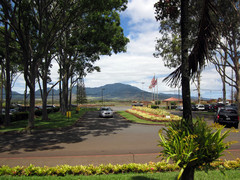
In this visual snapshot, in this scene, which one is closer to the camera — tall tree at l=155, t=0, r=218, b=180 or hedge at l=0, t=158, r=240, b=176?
tall tree at l=155, t=0, r=218, b=180

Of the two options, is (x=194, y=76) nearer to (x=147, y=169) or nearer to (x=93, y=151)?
(x=147, y=169)

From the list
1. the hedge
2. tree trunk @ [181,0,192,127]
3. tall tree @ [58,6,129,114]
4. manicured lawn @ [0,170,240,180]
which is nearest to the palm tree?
tree trunk @ [181,0,192,127]

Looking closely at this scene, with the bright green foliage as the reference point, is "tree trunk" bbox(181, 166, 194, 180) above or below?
below

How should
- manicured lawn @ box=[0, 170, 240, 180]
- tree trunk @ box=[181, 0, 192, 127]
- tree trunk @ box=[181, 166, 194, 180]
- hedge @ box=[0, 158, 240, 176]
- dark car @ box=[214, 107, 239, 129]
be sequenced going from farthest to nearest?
1. dark car @ box=[214, 107, 239, 129]
2. hedge @ box=[0, 158, 240, 176]
3. manicured lawn @ box=[0, 170, 240, 180]
4. tree trunk @ box=[181, 0, 192, 127]
5. tree trunk @ box=[181, 166, 194, 180]

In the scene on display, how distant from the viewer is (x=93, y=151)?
7.72 metres

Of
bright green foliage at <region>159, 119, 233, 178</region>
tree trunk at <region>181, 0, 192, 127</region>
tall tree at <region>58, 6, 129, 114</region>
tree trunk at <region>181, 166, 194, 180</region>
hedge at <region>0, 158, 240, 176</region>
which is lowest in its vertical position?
hedge at <region>0, 158, 240, 176</region>

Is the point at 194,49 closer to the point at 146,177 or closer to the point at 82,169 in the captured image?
the point at 146,177

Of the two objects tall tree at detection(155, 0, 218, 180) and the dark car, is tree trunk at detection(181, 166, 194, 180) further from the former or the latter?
the dark car

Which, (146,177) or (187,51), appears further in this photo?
(146,177)

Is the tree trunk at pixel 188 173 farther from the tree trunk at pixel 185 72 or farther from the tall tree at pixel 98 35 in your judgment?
the tall tree at pixel 98 35

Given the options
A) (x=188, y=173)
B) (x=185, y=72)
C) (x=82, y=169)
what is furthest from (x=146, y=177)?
(x=185, y=72)

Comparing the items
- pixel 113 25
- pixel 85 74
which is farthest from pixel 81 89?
pixel 113 25

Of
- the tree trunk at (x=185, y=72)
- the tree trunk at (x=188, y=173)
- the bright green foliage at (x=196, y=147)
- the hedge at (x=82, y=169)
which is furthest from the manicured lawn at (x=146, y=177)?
Result: the tree trunk at (x=185, y=72)

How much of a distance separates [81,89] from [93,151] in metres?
55.1
